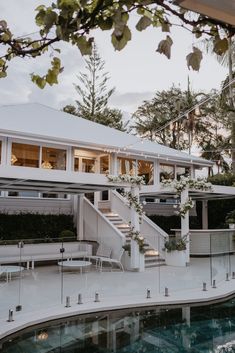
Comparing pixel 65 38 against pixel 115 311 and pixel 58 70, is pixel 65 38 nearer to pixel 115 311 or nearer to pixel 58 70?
pixel 58 70

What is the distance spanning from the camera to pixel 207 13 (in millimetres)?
1664

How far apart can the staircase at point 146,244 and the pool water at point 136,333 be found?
353 centimetres

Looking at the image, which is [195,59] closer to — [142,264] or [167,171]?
[142,264]

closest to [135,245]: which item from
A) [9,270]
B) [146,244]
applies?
[146,244]

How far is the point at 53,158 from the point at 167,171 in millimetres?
6971

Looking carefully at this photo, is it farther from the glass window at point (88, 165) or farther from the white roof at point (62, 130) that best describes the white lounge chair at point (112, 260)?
the glass window at point (88, 165)

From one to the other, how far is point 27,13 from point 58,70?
122cm

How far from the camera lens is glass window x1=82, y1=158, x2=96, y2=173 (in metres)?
17.7

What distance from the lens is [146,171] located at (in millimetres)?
19547

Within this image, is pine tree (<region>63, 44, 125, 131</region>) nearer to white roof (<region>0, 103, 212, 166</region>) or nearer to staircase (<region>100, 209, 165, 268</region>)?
white roof (<region>0, 103, 212, 166</region>)

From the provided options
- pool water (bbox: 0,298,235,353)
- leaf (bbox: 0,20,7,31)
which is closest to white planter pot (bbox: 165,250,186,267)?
pool water (bbox: 0,298,235,353)

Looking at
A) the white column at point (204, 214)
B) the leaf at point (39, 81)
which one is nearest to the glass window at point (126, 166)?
the white column at point (204, 214)

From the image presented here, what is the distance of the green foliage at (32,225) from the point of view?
1514 cm

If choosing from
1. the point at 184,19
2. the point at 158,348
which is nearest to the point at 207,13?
the point at 184,19
